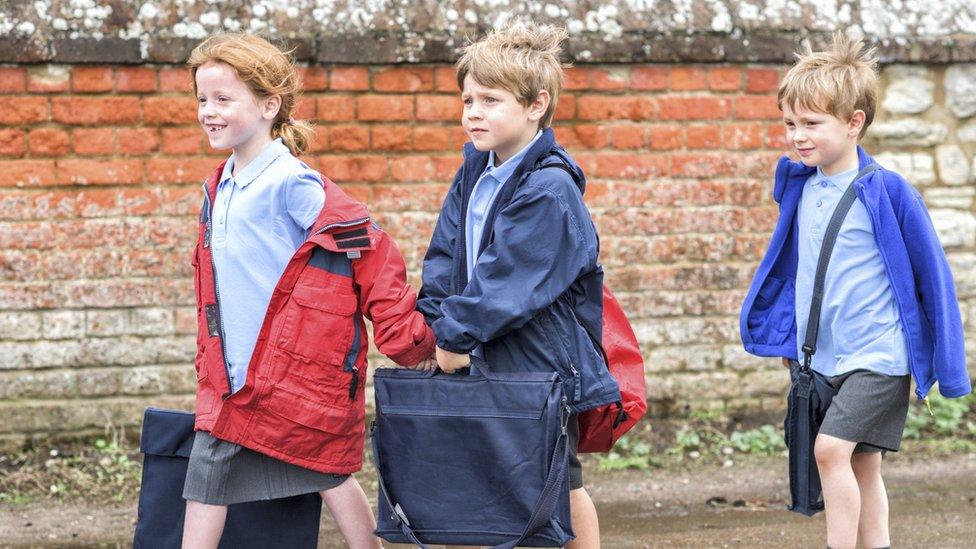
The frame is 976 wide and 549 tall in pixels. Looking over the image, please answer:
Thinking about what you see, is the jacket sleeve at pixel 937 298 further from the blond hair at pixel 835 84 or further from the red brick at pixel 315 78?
the red brick at pixel 315 78

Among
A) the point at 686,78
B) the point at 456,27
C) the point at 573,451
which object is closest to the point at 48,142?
the point at 456,27

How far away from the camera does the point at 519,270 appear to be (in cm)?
322

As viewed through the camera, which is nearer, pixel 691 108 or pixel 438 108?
pixel 438 108

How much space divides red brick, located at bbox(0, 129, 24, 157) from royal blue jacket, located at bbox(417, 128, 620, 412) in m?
2.47

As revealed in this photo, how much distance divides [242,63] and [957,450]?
3.83 meters

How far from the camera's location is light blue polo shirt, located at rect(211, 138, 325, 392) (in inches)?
135

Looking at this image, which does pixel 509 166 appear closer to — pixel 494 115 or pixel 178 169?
→ pixel 494 115

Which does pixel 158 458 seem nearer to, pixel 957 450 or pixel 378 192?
pixel 378 192

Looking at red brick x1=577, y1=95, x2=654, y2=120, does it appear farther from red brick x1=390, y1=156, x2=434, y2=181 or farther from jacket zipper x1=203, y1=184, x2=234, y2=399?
jacket zipper x1=203, y1=184, x2=234, y2=399

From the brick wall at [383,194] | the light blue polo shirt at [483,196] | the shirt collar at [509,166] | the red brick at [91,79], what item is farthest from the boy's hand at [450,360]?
the red brick at [91,79]

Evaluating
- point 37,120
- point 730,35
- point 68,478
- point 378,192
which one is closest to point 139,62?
point 37,120

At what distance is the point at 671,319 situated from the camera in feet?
18.9

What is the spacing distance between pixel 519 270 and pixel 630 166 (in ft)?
8.23

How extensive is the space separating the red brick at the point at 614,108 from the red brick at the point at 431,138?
0.60 metres
